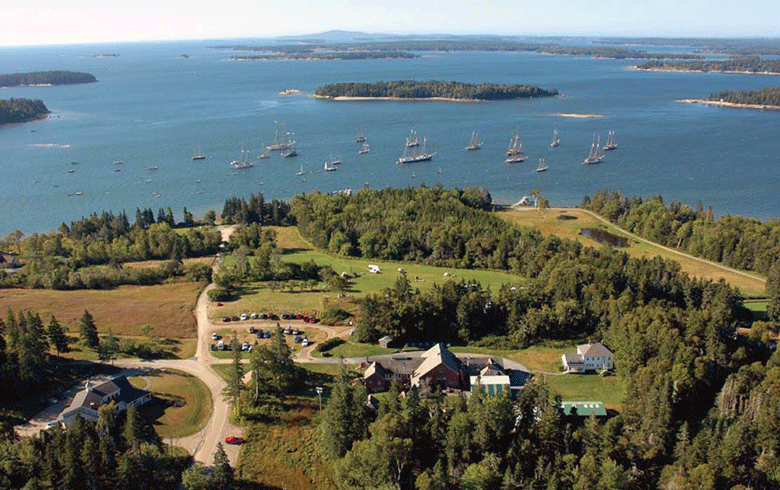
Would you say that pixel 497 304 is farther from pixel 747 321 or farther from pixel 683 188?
pixel 683 188

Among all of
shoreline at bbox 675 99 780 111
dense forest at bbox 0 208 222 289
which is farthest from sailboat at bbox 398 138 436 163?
shoreline at bbox 675 99 780 111

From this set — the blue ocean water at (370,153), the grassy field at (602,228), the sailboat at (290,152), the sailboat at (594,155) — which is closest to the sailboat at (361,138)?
the blue ocean water at (370,153)

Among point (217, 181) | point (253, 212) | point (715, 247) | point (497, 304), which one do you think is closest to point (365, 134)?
point (217, 181)

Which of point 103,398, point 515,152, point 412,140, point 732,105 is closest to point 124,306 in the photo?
point 103,398

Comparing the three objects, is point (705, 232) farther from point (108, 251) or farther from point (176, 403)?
point (108, 251)

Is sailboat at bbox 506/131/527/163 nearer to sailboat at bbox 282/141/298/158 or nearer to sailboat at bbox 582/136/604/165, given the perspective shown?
sailboat at bbox 582/136/604/165

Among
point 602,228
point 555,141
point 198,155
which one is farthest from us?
point 555,141

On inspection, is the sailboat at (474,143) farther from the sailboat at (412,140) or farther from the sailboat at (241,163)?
the sailboat at (241,163)
